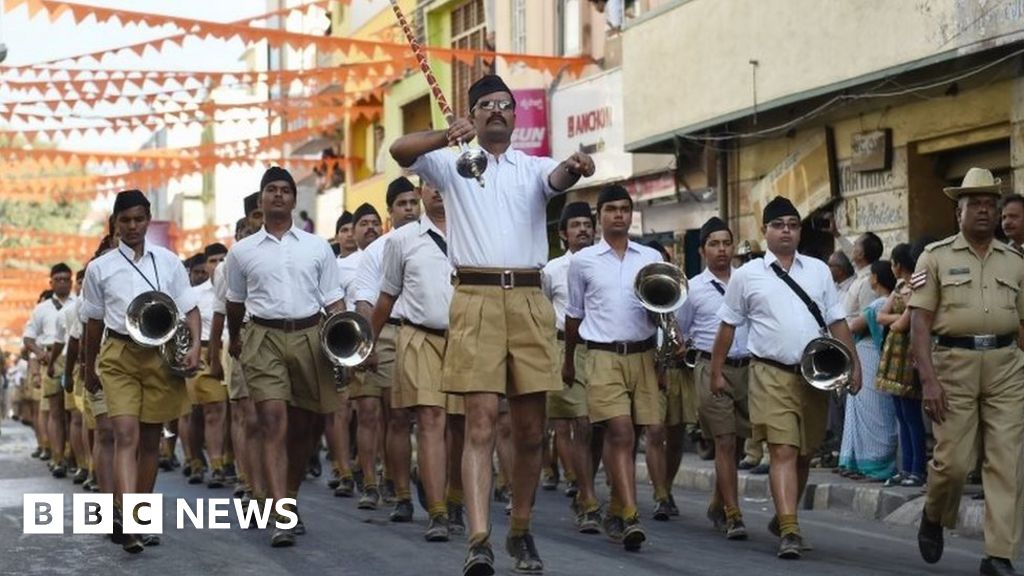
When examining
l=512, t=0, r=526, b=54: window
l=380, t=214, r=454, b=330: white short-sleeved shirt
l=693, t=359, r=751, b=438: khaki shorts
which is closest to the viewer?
l=380, t=214, r=454, b=330: white short-sleeved shirt

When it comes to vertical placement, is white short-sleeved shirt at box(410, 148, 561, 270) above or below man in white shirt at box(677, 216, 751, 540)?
above

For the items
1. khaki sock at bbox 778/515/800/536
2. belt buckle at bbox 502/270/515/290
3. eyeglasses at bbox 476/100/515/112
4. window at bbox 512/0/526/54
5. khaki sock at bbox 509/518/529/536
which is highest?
window at bbox 512/0/526/54

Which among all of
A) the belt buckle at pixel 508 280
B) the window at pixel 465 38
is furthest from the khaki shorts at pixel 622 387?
the window at pixel 465 38

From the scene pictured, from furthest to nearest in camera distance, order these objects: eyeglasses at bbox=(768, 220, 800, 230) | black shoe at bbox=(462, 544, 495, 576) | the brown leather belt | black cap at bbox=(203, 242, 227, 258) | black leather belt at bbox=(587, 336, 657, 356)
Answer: black cap at bbox=(203, 242, 227, 258)
black leather belt at bbox=(587, 336, 657, 356)
the brown leather belt
eyeglasses at bbox=(768, 220, 800, 230)
black shoe at bbox=(462, 544, 495, 576)

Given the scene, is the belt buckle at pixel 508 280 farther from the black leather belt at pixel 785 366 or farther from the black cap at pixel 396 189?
the black cap at pixel 396 189

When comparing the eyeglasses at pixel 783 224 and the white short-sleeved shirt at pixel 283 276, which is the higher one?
the eyeglasses at pixel 783 224

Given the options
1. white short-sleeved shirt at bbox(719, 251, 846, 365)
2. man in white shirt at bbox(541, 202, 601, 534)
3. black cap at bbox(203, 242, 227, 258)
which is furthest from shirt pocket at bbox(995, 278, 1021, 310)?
black cap at bbox(203, 242, 227, 258)

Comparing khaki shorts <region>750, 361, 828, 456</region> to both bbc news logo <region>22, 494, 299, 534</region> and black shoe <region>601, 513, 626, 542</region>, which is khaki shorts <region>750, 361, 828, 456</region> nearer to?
black shoe <region>601, 513, 626, 542</region>

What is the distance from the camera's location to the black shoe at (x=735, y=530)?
41.4 feet

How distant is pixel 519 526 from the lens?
32.8 ft

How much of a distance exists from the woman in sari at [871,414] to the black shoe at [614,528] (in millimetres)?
4327

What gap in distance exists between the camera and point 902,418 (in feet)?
51.6

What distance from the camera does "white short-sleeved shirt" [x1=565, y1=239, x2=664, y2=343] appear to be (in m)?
12.6

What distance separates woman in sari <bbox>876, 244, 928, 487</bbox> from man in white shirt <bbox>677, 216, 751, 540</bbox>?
1.84 metres
